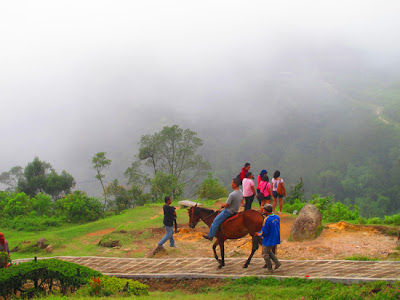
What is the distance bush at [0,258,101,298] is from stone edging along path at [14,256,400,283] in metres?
1.74

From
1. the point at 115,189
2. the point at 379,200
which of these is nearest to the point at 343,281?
the point at 115,189

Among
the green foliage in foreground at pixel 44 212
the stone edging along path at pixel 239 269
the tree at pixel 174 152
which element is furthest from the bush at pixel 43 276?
the tree at pixel 174 152

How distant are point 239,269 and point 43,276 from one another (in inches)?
183

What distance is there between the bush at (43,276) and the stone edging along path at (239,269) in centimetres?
174

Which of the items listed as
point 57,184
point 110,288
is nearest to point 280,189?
point 110,288

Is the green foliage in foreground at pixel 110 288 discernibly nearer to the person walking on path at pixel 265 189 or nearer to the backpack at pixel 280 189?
the person walking on path at pixel 265 189

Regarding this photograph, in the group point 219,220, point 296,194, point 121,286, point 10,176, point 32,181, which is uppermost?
point 10,176

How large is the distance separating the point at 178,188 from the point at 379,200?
30728 millimetres

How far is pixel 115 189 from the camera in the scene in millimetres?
31125

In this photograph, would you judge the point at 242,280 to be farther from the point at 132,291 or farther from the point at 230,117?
the point at 230,117

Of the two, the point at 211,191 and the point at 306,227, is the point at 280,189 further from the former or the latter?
the point at 211,191

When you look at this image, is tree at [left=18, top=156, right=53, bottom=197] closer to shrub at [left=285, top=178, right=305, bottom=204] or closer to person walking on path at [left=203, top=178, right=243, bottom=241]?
shrub at [left=285, top=178, right=305, bottom=204]

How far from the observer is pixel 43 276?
786 centimetres

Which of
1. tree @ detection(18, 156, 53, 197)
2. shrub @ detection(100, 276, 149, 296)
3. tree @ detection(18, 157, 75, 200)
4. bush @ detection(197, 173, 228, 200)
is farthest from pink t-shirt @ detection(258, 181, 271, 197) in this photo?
tree @ detection(18, 156, 53, 197)
